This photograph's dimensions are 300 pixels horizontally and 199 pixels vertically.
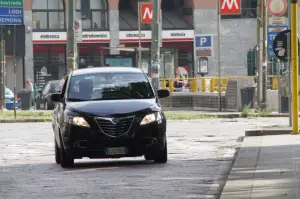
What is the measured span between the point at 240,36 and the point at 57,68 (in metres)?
11.4

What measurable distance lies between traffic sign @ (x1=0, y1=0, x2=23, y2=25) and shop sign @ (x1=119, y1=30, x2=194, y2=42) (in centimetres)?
3091

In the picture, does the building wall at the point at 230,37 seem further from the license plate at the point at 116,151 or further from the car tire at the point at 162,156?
the license plate at the point at 116,151

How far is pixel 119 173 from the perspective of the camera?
53.8 ft

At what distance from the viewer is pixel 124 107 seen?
17.6 meters

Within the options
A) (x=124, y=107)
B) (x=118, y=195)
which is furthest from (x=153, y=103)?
(x=118, y=195)

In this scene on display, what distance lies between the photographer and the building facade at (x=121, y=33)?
68625 millimetres

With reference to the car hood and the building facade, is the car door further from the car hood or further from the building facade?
the car hood

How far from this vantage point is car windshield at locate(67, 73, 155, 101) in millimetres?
18500

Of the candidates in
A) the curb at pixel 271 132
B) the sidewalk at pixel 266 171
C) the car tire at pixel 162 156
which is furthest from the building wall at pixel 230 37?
the car tire at pixel 162 156

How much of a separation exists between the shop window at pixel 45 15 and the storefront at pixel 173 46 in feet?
13.1

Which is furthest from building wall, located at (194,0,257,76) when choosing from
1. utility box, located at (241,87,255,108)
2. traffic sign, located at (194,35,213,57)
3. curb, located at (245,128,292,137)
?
curb, located at (245,128,292,137)

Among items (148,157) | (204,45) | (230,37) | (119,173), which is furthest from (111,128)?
(230,37)

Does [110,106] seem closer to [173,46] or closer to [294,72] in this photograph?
[294,72]

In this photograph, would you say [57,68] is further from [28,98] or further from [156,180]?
[156,180]
